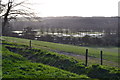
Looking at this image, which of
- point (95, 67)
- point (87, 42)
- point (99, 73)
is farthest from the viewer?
point (87, 42)

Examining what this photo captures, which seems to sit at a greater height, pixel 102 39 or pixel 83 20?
pixel 83 20

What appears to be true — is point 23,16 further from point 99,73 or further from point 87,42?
point 87,42

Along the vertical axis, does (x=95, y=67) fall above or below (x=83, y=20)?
below

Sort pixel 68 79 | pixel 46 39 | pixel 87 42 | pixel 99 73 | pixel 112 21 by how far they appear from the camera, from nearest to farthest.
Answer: pixel 68 79
pixel 99 73
pixel 46 39
pixel 87 42
pixel 112 21

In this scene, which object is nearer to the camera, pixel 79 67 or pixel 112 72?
pixel 112 72

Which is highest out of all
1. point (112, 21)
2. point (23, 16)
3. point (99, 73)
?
point (112, 21)

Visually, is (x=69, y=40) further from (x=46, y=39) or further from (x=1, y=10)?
(x=1, y=10)

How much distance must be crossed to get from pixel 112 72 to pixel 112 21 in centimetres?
11970

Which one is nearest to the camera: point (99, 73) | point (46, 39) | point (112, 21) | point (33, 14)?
point (99, 73)

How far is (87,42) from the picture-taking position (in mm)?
59312

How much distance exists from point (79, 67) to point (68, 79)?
4.17 meters

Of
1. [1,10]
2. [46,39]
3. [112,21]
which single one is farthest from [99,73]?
[112,21]

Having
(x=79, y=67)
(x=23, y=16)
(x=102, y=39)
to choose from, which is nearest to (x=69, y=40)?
(x=102, y=39)

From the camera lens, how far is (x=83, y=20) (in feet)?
433
